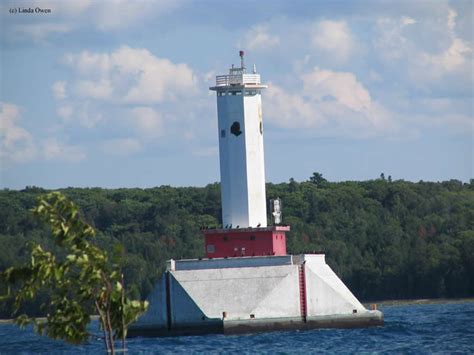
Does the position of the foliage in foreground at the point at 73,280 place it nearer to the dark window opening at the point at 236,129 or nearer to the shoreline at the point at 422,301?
the dark window opening at the point at 236,129

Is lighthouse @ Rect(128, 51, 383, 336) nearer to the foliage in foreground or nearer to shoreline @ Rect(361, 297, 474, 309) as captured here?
the foliage in foreground

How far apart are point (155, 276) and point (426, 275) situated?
2173 centimetres

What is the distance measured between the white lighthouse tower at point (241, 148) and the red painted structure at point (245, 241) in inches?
24.6

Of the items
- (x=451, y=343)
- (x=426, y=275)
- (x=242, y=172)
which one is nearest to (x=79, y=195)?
(x=426, y=275)

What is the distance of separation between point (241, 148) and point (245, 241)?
4244 millimetres

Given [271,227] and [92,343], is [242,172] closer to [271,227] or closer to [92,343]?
[271,227]

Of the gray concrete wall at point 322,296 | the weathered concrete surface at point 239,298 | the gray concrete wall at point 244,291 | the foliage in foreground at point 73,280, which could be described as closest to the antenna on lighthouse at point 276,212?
the gray concrete wall at point 322,296

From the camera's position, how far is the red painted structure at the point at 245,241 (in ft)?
229

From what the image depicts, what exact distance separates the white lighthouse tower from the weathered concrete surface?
157 inches

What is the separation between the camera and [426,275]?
125 m

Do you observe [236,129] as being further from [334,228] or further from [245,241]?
[334,228]

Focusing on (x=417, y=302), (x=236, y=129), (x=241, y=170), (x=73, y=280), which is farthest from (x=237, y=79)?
(x=417, y=302)

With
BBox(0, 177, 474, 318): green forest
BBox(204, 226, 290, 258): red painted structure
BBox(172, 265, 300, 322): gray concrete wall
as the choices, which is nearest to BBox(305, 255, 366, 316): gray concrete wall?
BBox(172, 265, 300, 322): gray concrete wall

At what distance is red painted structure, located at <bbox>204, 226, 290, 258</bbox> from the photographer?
229 feet
